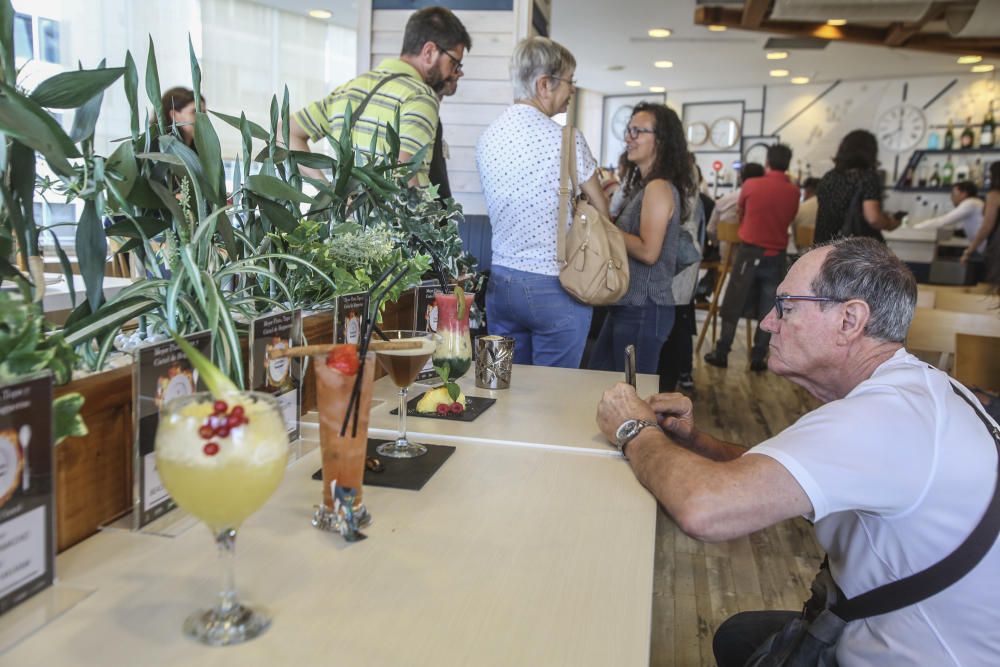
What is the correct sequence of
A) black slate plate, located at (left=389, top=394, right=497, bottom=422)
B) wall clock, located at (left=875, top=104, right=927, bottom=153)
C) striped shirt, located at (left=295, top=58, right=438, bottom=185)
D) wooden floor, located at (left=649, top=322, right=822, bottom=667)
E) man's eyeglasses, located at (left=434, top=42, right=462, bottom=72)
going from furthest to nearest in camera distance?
wall clock, located at (left=875, top=104, right=927, bottom=153) → man's eyeglasses, located at (left=434, top=42, right=462, bottom=72) → striped shirt, located at (left=295, top=58, right=438, bottom=185) → wooden floor, located at (left=649, top=322, right=822, bottom=667) → black slate plate, located at (left=389, top=394, right=497, bottom=422)

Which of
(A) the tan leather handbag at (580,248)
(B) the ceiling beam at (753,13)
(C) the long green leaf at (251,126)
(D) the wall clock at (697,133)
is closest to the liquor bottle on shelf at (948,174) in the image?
(D) the wall clock at (697,133)

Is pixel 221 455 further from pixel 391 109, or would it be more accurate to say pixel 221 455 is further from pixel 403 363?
pixel 391 109

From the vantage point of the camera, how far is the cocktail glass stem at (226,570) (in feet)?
2.43

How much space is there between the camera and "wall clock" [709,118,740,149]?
10.8m

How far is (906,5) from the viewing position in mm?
5098

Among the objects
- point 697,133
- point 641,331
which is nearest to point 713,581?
point 641,331

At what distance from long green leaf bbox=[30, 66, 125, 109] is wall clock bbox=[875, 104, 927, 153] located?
10.2 m

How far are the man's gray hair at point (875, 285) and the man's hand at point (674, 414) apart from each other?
38cm

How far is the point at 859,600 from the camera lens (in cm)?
115

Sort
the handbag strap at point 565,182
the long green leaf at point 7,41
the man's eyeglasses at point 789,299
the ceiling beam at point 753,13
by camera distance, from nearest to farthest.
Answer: the long green leaf at point 7,41
the man's eyeglasses at point 789,299
the handbag strap at point 565,182
the ceiling beam at point 753,13

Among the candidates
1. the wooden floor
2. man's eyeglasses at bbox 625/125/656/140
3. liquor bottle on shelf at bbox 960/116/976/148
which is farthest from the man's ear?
liquor bottle on shelf at bbox 960/116/976/148

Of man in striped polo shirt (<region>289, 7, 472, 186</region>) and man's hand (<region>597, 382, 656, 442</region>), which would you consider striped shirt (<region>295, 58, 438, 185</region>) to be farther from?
man's hand (<region>597, 382, 656, 442</region>)

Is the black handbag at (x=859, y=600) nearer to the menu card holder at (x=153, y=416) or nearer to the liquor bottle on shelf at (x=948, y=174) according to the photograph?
the menu card holder at (x=153, y=416)

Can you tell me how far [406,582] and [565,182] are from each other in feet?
5.89
